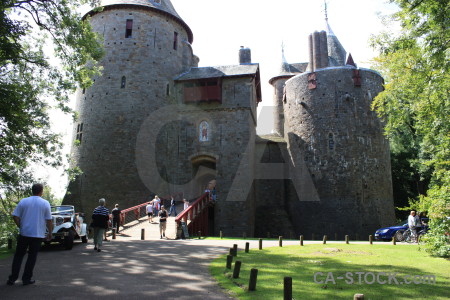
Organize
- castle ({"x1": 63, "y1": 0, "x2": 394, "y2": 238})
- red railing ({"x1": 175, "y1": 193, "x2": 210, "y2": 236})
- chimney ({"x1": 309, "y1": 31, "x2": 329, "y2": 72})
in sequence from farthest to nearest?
chimney ({"x1": 309, "y1": 31, "x2": 329, "y2": 72}), castle ({"x1": 63, "y1": 0, "x2": 394, "y2": 238}), red railing ({"x1": 175, "y1": 193, "x2": 210, "y2": 236})

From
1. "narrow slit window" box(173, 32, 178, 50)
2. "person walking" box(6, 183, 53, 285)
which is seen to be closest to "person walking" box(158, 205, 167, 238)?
"person walking" box(6, 183, 53, 285)

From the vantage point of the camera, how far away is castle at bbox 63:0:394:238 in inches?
912

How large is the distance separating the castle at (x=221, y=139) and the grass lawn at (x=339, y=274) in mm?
12979

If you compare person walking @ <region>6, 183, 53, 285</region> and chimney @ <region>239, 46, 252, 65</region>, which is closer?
person walking @ <region>6, 183, 53, 285</region>

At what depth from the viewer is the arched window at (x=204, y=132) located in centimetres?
2469

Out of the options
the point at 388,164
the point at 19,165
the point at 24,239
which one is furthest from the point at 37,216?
the point at 388,164

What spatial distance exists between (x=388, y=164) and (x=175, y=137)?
16502 mm

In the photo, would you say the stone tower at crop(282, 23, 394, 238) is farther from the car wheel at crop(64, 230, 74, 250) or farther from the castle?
the car wheel at crop(64, 230, 74, 250)

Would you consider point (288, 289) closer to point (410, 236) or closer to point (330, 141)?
point (410, 236)

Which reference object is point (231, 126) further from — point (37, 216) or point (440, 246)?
point (37, 216)

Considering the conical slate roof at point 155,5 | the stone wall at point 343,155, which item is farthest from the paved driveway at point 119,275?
the conical slate roof at point 155,5

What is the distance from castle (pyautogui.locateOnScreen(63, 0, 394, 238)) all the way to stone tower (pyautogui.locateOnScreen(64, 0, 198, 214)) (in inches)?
3.0

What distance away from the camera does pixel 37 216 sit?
605 cm

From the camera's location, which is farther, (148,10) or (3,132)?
(148,10)
